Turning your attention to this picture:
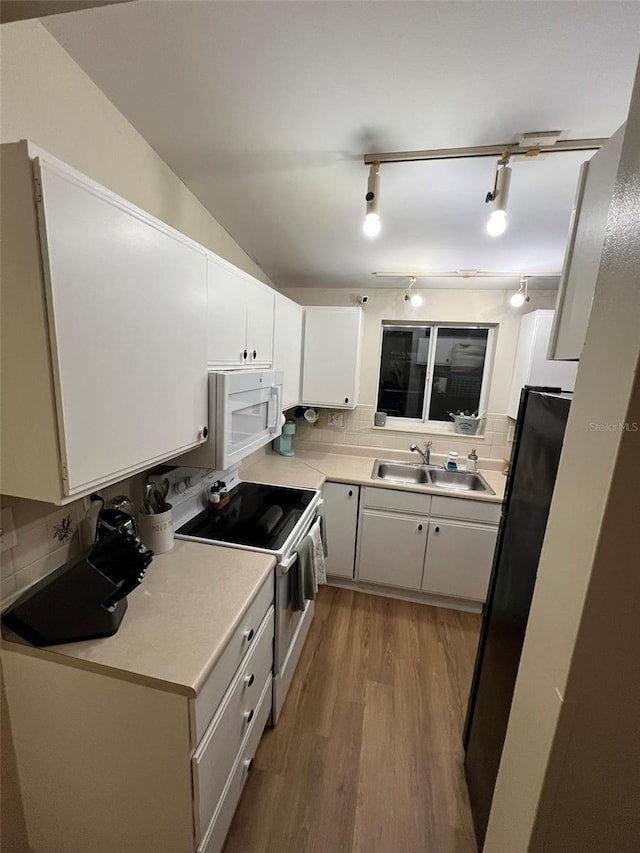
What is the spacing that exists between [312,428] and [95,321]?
241cm

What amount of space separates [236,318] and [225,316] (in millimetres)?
105

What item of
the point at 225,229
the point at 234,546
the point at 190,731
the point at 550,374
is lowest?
the point at 190,731

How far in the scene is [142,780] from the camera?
3.06 ft

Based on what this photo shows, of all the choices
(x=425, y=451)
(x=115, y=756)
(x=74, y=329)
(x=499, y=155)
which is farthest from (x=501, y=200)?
(x=115, y=756)

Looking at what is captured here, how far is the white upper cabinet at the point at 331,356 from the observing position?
264 cm

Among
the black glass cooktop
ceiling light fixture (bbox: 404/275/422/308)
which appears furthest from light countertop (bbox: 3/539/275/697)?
ceiling light fixture (bbox: 404/275/422/308)

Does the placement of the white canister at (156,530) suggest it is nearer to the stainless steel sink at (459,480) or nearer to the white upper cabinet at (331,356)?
the white upper cabinet at (331,356)

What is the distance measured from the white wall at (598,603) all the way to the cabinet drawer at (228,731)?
2.57 ft

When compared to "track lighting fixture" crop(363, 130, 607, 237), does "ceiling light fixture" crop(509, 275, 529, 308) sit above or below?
below

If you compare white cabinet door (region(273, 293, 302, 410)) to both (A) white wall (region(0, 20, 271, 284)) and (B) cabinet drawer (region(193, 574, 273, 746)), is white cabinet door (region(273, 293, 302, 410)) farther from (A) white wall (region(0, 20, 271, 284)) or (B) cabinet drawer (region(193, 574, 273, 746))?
(B) cabinet drawer (region(193, 574, 273, 746))

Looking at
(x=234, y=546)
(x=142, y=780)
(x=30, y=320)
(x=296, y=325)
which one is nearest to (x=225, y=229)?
(x=296, y=325)

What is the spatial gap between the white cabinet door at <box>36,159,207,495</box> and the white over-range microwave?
145 mm

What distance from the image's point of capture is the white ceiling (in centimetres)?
88

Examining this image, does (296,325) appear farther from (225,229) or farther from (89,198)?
(89,198)
